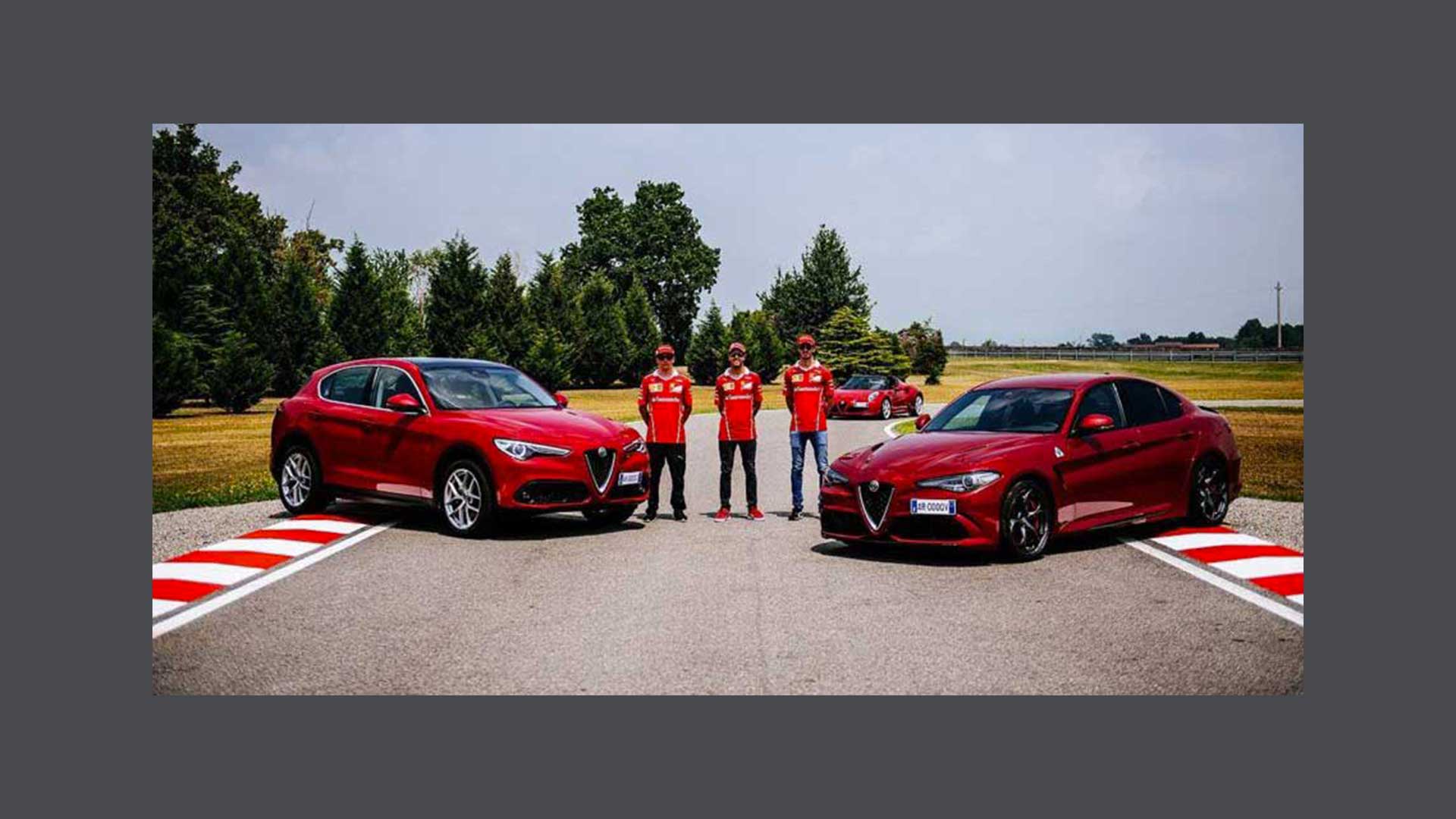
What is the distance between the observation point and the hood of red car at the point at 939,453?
34.3 feet

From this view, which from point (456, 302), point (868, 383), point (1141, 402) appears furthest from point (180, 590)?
point (456, 302)

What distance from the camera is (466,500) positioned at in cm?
1238

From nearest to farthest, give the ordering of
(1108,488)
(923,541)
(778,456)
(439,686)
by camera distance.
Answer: (439,686) → (923,541) → (1108,488) → (778,456)

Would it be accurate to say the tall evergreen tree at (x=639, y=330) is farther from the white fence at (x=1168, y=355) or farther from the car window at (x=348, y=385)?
the car window at (x=348, y=385)

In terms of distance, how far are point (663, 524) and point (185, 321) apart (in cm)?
2843

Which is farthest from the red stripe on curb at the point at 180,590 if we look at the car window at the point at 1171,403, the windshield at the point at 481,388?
the car window at the point at 1171,403

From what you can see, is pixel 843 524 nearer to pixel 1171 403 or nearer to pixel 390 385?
pixel 1171 403

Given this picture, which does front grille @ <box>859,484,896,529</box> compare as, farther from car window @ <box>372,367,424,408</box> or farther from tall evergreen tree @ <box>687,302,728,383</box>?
tall evergreen tree @ <box>687,302,728,383</box>

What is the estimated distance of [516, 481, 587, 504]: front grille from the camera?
12102 mm

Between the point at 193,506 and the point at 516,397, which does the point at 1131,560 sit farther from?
the point at 193,506

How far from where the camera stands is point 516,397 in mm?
13703

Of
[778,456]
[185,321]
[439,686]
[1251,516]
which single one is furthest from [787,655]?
[185,321]

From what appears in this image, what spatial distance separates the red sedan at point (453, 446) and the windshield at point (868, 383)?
24.9 m

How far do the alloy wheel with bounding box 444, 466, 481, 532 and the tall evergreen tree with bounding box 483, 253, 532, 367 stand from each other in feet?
119
